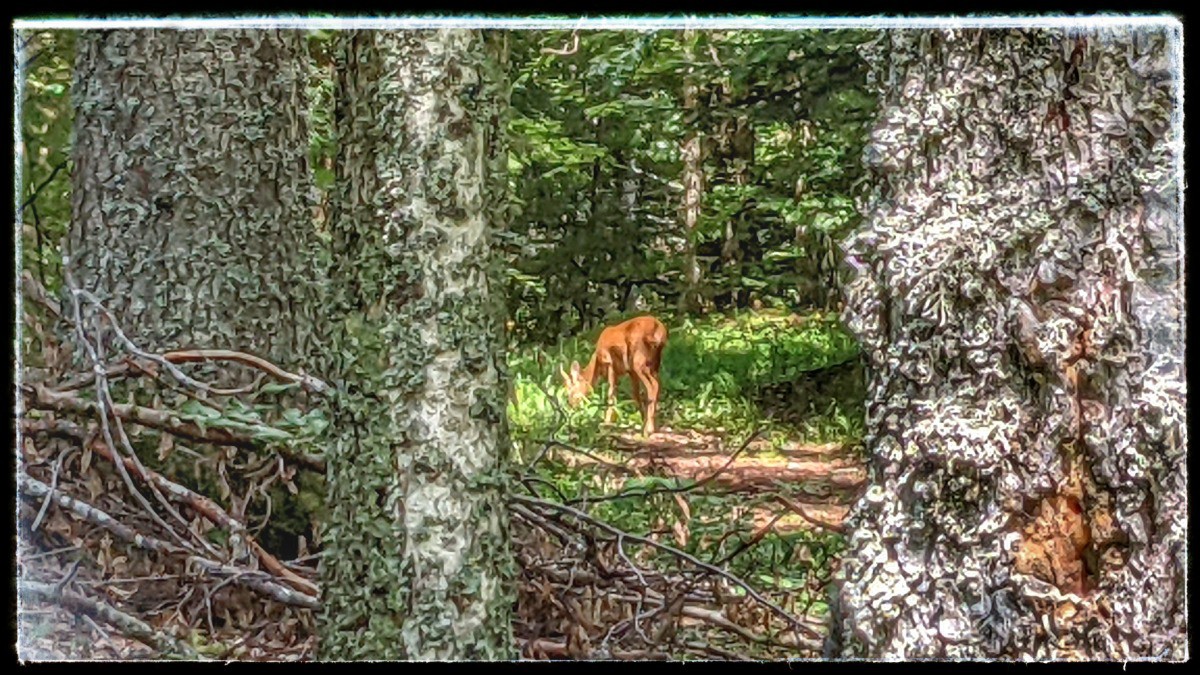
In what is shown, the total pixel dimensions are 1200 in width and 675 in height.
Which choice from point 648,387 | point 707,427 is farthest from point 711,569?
point 648,387

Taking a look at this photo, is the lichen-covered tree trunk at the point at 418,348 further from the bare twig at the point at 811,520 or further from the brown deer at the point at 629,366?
the bare twig at the point at 811,520

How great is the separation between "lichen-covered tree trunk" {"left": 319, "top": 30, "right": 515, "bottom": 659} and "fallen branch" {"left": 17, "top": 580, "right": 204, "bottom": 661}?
0.39 metres

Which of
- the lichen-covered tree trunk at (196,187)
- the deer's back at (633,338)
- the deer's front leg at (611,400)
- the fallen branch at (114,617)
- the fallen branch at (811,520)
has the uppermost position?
the lichen-covered tree trunk at (196,187)

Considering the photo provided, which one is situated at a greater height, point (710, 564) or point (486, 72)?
point (486, 72)

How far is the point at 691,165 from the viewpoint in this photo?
3820mm

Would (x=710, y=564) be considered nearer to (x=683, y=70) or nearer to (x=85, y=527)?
(x=683, y=70)

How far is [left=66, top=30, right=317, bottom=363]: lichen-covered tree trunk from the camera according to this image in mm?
3850

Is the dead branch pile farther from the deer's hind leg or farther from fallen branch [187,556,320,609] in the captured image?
the deer's hind leg

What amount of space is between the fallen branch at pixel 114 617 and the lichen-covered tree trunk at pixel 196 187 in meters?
0.57

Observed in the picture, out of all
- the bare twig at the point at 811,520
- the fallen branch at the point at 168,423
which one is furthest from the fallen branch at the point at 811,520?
the fallen branch at the point at 168,423

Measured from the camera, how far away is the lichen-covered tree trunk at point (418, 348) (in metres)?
3.72

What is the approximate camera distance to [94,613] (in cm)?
385

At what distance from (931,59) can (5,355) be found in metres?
2.07

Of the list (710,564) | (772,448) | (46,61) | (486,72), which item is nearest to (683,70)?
(486,72)
